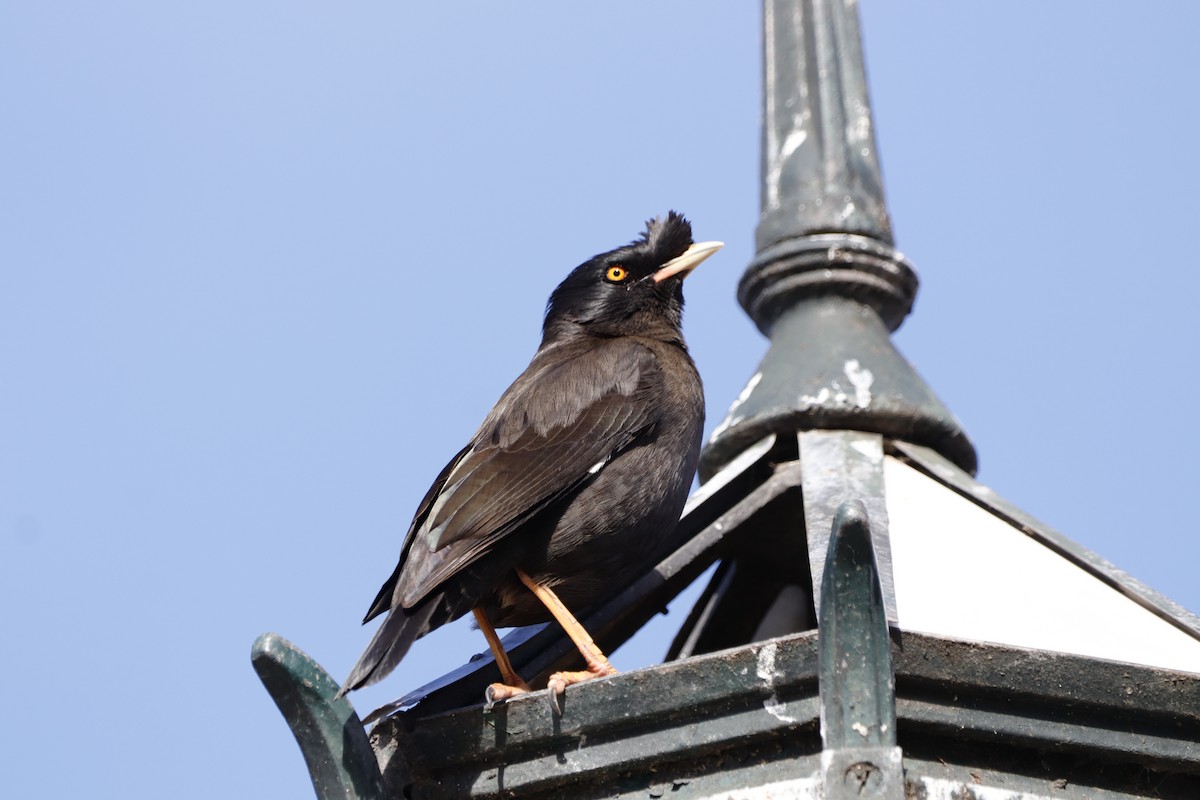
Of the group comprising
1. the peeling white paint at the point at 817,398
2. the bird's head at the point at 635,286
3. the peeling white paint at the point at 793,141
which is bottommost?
the peeling white paint at the point at 817,398

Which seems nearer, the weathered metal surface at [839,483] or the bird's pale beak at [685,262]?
the weathered metal surface at [839,483]

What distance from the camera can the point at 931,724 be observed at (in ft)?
11.3

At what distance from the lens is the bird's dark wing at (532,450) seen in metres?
4.42

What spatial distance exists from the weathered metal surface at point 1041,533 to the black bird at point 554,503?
691 mm

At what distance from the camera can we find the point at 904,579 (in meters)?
4.39

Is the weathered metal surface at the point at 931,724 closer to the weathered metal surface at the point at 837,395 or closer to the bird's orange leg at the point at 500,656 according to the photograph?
the bird's orange leg at the point at 500,656

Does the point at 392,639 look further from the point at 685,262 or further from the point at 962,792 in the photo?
the point at 685,262

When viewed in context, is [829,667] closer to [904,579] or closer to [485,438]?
[904,579]

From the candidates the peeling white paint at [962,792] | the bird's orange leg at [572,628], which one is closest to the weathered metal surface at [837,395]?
the bird's orange leg at [572,628]

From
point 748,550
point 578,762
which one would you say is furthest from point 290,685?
point 748,550

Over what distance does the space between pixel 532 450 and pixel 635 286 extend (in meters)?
1.30

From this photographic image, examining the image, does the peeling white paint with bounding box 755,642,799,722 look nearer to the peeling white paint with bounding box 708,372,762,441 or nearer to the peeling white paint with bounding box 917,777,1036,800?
the peeling white paint with bounding box 917,777,1036,800

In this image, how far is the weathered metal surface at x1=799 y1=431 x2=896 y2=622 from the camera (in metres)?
4.36

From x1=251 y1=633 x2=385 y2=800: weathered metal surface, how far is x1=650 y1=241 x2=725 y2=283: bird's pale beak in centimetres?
259
